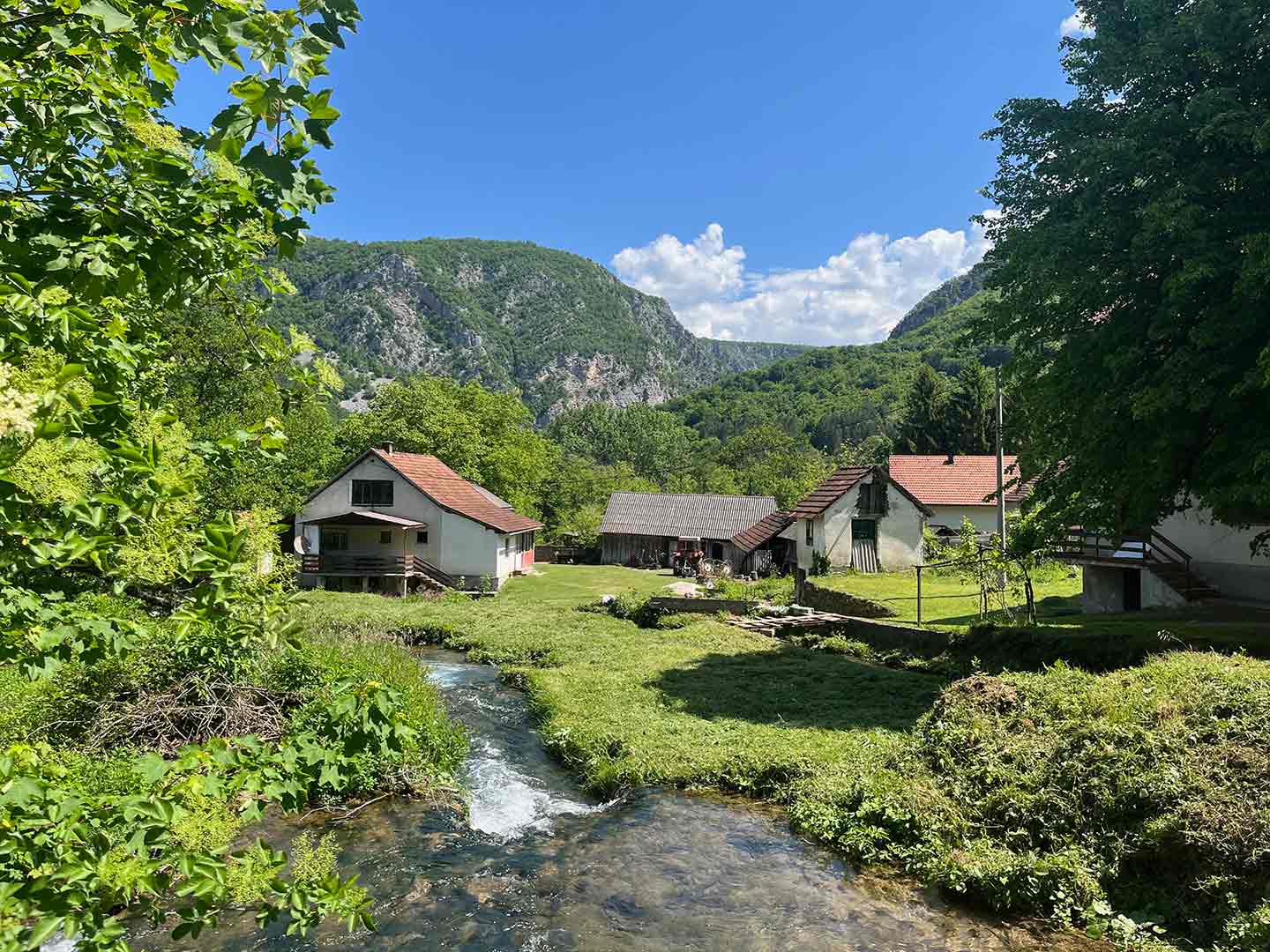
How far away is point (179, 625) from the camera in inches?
98.3

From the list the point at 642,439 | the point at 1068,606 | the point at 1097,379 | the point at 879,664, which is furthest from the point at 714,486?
the point at 1097,379

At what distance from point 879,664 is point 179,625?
66.2 feet

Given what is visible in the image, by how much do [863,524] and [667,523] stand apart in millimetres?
20237

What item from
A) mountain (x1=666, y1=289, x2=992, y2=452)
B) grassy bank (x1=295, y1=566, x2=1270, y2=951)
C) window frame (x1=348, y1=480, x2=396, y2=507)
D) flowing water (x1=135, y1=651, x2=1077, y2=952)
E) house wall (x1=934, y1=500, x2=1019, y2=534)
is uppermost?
mountain (x1=666, y1=289, x2=992, y2=452)

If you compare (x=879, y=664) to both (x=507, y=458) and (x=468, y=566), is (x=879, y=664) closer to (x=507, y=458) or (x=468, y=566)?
(x=468, y=566)

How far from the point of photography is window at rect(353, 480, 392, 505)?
41.5 meters

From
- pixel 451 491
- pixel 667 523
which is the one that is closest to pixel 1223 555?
pixel 451 491

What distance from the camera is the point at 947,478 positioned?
5319cm

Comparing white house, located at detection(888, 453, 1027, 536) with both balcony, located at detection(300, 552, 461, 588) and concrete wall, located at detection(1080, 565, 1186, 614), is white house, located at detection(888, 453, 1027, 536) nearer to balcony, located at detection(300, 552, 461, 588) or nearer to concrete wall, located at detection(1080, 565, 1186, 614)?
concrete wall, located at detection(1080, 565, 1186, 614)

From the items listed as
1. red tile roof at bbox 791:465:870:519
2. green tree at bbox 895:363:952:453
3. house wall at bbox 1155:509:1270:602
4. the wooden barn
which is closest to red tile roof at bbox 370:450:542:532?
the wooden barn

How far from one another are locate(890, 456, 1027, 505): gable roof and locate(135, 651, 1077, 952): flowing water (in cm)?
4447

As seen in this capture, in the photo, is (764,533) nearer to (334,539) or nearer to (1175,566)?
(1175,566)

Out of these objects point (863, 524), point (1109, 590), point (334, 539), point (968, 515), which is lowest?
point (1109, 590)

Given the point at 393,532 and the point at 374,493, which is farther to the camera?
the point at 374,493
